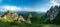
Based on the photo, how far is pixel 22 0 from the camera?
6535mm

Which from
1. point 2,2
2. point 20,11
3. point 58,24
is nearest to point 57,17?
point 58,24

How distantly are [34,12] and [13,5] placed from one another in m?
0.70

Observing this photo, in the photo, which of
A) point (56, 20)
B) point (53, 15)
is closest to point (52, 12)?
point (53, 15)

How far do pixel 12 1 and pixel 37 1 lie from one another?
0.78 metres

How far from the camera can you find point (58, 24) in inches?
253

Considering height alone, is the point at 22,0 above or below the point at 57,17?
above

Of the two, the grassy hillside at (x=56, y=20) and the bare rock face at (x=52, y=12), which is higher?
the bare rock face at (x=52, y=12)

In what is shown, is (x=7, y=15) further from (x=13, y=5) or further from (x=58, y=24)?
(x=58, y=24)

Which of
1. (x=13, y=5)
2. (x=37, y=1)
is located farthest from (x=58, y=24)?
(x=13, y=5)

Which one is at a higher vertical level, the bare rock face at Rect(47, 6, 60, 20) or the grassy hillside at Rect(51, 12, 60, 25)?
the bare rock face at Rect(47, 6, 60, 20)

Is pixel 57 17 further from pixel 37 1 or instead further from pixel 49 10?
pixel 37 1

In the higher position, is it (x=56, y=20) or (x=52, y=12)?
(x=52, y=12)

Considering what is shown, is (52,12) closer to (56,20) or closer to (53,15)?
(53,15)

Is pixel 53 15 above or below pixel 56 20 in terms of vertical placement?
above
